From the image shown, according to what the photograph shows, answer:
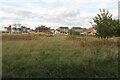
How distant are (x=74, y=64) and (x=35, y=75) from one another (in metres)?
1.56

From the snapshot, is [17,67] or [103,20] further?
[103,20]

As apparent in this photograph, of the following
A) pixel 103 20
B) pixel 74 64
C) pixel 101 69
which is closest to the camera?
pixel 101 69

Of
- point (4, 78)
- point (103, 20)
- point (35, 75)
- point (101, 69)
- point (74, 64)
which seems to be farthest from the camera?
point (103, 20)

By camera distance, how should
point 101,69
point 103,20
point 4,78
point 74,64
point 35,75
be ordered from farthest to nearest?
point 103,20 → point 74,64 → point 101,69 → point 35,75 → point 4,78

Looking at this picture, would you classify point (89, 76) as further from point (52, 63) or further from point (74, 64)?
point (52, 63)

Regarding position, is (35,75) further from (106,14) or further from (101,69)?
(106,14)

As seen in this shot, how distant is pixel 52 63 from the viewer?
448cm

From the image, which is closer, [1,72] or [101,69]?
[1,72]

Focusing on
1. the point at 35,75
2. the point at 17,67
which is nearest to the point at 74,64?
the point at 35,75

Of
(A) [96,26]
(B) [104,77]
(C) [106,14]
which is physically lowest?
(B) [104,77]

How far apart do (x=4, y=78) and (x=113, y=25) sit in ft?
33.2

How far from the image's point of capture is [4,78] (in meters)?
3.36

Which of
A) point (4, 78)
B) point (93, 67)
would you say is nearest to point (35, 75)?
point (4, 78)

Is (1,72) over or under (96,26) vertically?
under
